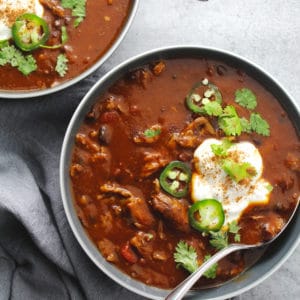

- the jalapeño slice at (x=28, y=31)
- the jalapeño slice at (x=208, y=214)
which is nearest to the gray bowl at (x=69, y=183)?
the jalapeño slice at (x=208, y=214)

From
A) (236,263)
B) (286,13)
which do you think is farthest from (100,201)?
(286,13)

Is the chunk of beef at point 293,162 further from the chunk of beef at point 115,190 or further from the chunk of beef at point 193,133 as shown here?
the chunk of beef at point 115,190

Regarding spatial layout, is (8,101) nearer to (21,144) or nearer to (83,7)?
(21,144)

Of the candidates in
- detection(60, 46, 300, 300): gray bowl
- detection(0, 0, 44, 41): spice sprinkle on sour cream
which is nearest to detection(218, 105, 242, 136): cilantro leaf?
detection(60, 46, 300, 300): gray bowl

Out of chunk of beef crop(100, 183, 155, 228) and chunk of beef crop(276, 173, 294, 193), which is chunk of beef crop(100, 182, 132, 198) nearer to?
chunk of beef crop(100, 183, 155, 228)

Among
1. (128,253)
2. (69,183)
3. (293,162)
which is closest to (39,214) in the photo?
(69,183)

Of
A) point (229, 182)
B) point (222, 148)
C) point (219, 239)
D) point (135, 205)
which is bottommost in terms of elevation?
point (219, 239)

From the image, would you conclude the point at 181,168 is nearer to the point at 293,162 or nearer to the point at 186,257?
the point at 186,257
